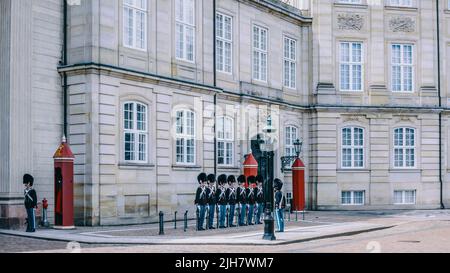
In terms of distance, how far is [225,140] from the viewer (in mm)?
33094

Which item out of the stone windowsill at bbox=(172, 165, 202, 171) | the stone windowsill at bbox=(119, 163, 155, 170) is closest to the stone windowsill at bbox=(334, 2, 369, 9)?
the stone windowsill at bbox=(172, 165, 202, 171)

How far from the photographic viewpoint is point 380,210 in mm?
38781

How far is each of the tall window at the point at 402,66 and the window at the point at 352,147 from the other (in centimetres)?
321

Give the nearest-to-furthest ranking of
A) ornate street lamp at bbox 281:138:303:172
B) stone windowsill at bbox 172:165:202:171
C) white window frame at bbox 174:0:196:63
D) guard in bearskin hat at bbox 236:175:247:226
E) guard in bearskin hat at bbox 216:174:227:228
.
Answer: guard in bearskin hat at bbox 216:174:227:228, guard in bearskin hat at bbox 236:175:247:226, stone windowsill at bbox 172:165:202:171, white window frame at bbox 174:0:196:63, ornate street lamp at bbox 281:138:303:172

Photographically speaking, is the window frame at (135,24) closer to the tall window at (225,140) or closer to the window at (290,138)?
the tall window at (225,140)

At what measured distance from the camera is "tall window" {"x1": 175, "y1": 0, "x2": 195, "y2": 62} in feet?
98.9

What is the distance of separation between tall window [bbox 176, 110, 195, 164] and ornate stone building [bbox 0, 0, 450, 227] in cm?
6

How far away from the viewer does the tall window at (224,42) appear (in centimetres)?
3294

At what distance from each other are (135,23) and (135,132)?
3.94 meters

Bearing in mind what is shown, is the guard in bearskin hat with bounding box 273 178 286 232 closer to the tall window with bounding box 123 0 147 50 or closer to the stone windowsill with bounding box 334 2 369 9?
the tall window with bounding box 123 0 147 50

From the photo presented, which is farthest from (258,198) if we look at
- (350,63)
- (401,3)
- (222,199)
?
(401,3)

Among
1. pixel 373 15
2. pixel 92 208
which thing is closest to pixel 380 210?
pixel 373 15

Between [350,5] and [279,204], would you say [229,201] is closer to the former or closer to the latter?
[279,204]

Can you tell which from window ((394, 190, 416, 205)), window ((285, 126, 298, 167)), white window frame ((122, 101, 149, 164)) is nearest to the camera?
white window frame ((122, 101, 149, 164))
